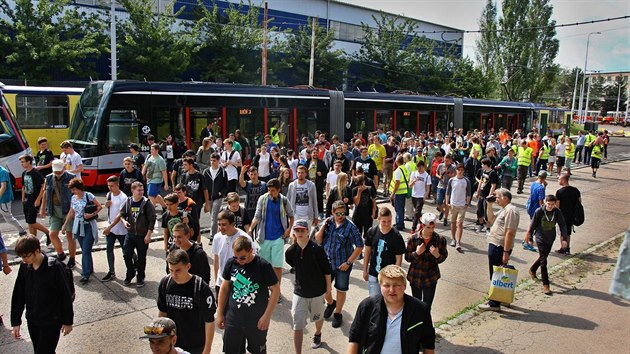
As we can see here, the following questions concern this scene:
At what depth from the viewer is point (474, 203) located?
1546 centimetres

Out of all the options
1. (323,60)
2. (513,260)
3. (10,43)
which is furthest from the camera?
(323,60)

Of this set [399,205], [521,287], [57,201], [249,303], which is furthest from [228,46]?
[249,303]

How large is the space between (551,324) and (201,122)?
1260cm

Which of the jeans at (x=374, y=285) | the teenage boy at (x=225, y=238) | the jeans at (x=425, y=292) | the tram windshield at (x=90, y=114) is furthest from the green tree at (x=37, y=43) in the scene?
the jeans at (x=425, y=292)

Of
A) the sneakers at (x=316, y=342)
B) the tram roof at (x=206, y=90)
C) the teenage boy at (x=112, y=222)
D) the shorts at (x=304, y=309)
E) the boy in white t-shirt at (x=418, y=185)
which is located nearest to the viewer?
the shorts at (x=304, y=309)

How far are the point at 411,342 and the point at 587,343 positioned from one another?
374cm

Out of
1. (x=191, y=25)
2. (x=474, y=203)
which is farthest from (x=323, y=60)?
(x=474, y=203)

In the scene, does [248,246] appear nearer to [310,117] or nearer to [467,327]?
[467,327]

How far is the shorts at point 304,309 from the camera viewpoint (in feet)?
18.9

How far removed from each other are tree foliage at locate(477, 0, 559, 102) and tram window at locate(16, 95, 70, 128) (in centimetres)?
3916

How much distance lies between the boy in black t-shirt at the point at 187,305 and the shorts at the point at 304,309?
4.45 ft

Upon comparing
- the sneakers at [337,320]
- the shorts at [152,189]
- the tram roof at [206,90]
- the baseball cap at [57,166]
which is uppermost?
the tram roof at [206,90]

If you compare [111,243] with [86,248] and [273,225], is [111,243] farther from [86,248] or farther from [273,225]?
[273,225]

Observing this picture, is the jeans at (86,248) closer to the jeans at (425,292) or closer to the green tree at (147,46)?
the jeans at (425,292)
